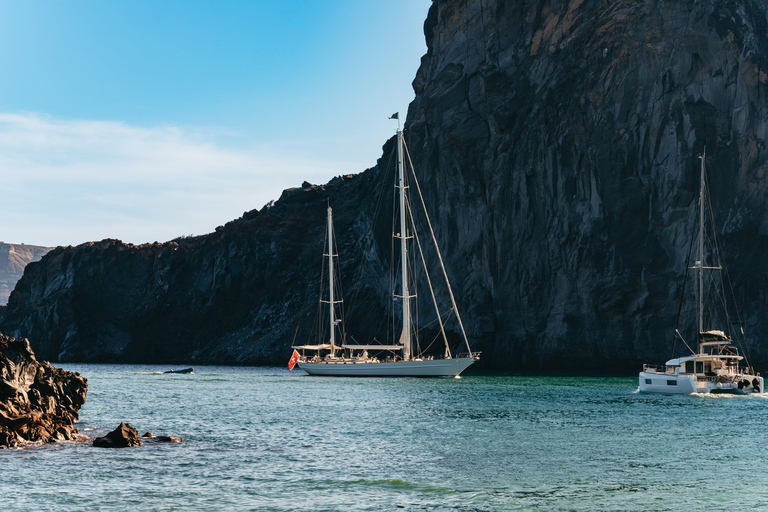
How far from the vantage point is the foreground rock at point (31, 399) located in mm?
26734

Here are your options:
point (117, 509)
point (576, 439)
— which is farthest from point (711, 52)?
point (117, 509)

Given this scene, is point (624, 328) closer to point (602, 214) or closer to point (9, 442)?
point (602, 214)

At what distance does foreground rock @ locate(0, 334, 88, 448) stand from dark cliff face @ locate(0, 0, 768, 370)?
6239cm

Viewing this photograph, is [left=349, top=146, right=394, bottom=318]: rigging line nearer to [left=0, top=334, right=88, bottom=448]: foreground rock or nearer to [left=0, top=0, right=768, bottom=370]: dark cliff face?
[left=0, top=0, right=768, bottom=370]: dark cliff face

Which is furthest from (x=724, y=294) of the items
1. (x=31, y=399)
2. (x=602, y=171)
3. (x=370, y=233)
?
(x=31, y=399)

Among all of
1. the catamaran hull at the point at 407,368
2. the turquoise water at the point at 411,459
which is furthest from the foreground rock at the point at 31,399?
the catamaran hull at the point at 407,368

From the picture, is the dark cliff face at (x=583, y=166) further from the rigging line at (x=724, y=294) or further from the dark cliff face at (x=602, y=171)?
the rigging line at (x=724, y=294)

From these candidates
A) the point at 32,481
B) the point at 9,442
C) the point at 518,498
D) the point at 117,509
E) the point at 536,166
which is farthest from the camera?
the point at 536,166

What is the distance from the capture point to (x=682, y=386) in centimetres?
5316

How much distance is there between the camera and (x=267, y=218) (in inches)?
5650

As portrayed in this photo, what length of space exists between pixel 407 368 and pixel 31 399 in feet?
146

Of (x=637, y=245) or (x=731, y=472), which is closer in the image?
(x=731, y=472)

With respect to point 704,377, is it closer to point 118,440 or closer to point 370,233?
point 118,440

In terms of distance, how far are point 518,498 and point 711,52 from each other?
73385mm
